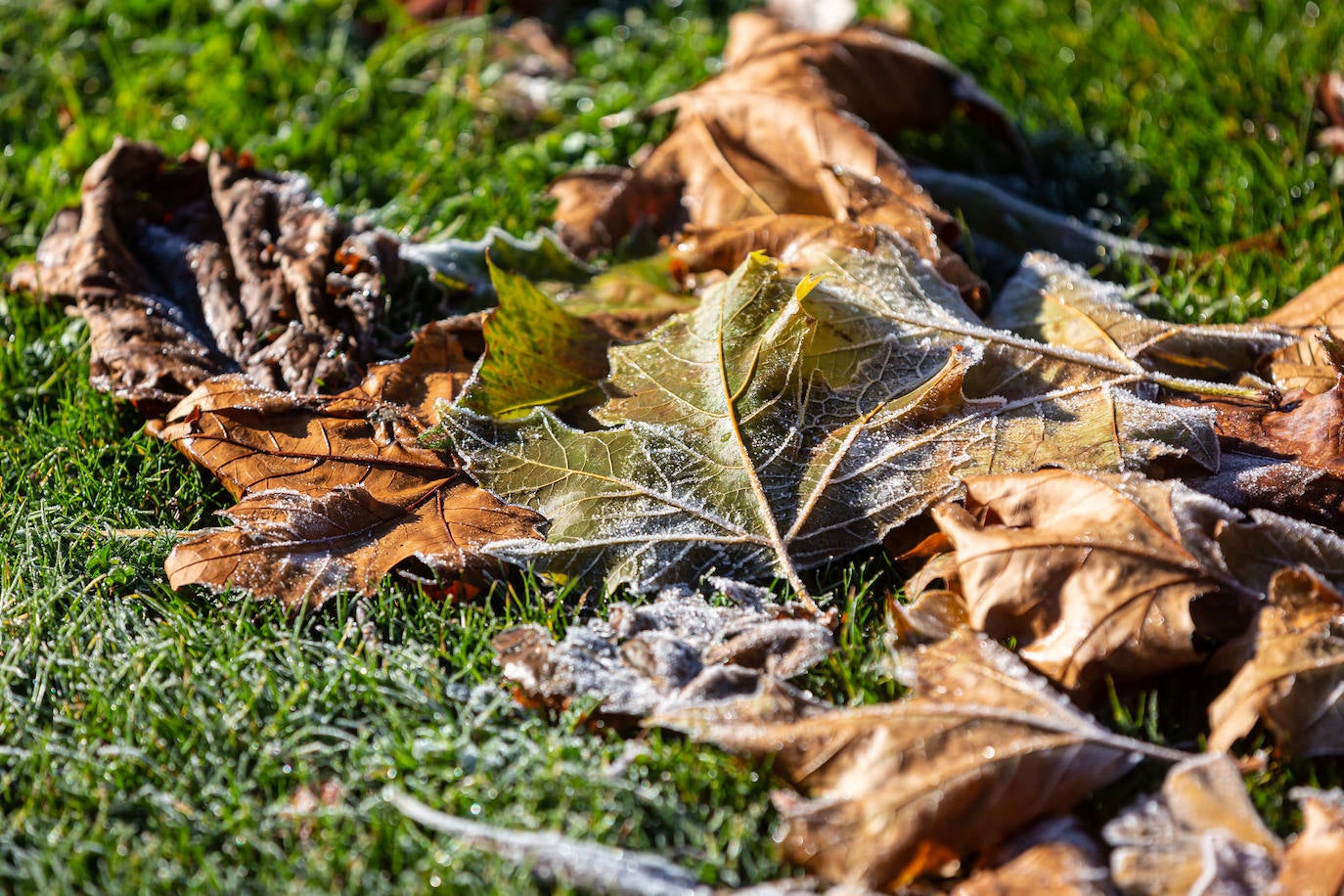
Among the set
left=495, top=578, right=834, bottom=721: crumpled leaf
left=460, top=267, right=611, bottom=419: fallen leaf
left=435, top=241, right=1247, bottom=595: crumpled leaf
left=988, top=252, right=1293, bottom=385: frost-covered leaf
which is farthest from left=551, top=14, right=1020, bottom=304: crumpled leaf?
left=495, top=578, right=834, bottom=721: crumpled leaf

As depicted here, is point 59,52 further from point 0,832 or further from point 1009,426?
point 1009,426

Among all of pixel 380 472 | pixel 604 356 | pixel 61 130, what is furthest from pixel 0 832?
pixel 61 130

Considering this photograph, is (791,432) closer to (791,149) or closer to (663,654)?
(663,654)

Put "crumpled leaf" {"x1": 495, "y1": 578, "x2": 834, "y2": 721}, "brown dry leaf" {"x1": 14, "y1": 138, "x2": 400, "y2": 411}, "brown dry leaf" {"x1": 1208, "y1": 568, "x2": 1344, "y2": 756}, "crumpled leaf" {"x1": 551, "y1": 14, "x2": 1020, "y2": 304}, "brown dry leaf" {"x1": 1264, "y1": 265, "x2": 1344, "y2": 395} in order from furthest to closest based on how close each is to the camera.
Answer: "crumpled leaf" {"x1": 551, "y1": 14, "x2": 1020, "y2": 304}, "brown dry leaf" {"x1": 14, "y1": 138, "x2": 400, "y2": 411}, "brown dry leaf" {"x1": 1264, "y1": 265, "x2": 1344, "y2": 395}, "crumpled leaf" {"x1": 495, "y1": 578, "x2": 834, "y2": 721}, "brown dry leaf" {"x1": 1208, "y1": 568, "x2": 1344, "y2": 756}

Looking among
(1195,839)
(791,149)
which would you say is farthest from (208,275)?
(1195,839)

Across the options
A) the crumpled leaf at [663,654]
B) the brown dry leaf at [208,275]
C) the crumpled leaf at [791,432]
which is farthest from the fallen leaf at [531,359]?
the crumpled leaf at [663,654]

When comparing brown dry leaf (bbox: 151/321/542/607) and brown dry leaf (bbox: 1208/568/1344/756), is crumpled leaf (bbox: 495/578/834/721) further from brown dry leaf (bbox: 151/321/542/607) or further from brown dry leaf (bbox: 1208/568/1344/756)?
brown dry leaf (bbox: 1208/568/1344/756)
